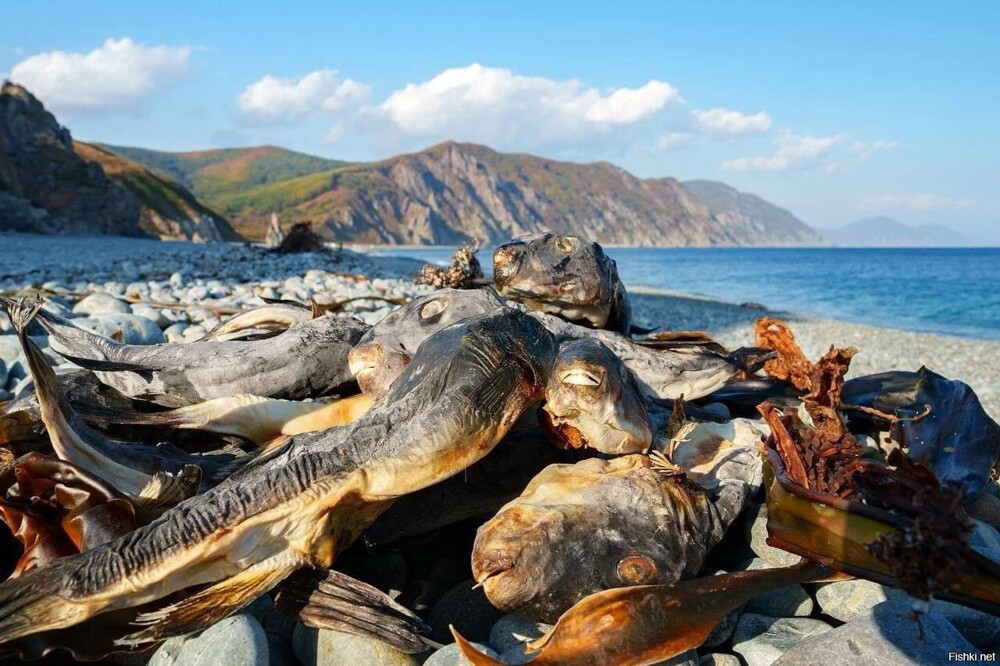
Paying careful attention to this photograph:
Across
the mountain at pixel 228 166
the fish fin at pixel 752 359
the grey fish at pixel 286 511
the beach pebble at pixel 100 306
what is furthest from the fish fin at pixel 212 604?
the mountain at pixel 228 166

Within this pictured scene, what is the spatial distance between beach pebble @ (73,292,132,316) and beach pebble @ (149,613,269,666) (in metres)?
4.94

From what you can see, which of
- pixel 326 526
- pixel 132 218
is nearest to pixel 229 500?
pixel 326 526

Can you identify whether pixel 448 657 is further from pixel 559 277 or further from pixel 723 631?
pixel 559 277

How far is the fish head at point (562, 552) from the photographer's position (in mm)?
A: 1812

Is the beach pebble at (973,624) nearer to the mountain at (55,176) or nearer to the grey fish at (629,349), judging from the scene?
the grey fish at (629,349)

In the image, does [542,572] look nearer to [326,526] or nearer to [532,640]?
[532,640]

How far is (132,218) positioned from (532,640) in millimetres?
45688

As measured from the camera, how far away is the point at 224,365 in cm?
274

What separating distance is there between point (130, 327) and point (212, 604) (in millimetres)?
4029

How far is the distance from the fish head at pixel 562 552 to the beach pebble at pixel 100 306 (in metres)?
5.37

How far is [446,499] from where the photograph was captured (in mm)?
2305

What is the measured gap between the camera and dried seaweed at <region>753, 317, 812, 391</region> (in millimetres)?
3004

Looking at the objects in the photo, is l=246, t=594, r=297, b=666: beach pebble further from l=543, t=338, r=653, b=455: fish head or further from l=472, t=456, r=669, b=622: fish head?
l=543, t=338, r=653, b=455: fish head

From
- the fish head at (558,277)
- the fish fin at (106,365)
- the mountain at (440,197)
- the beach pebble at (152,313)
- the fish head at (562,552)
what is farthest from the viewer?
the mountain at (440,197)
